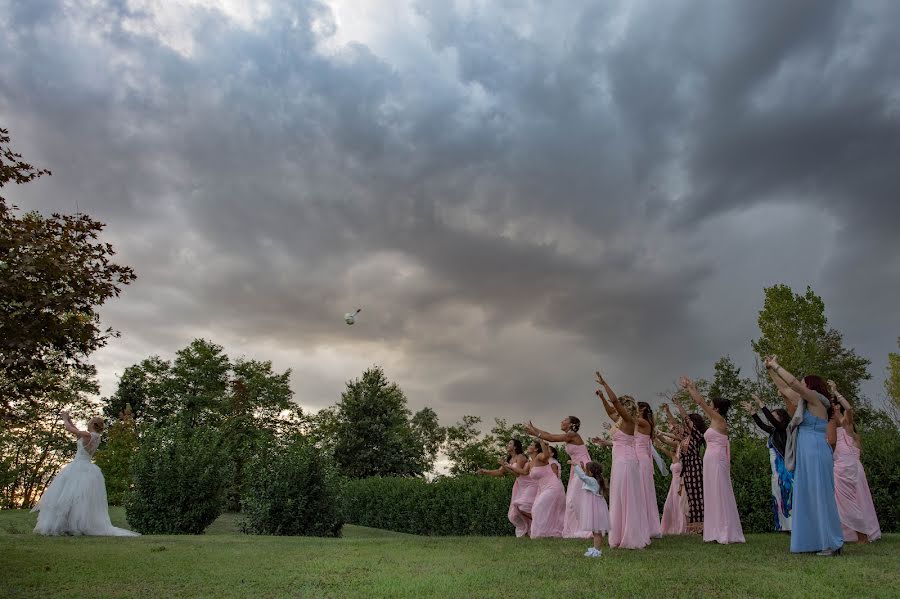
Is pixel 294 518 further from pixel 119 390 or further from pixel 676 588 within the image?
pixel 119 390

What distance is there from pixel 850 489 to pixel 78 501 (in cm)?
1596

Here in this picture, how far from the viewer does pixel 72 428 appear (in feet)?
46.0

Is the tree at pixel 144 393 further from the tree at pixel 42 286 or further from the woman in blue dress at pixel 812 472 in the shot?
the woman in blue dress at pixel 812 472

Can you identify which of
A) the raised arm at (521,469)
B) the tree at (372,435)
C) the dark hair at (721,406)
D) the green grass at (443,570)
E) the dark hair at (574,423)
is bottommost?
the green grass at (443,570)

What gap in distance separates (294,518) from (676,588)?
12.5m

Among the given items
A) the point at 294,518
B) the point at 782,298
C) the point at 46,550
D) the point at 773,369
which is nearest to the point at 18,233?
the point at 46,550

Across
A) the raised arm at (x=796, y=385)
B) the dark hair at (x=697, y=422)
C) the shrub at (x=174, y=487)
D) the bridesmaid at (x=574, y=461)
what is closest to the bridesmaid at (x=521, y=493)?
the bridesmaid at (x=574, y=461)

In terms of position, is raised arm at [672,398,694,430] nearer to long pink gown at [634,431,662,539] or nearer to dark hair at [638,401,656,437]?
long pink gown at [634,431,662,539]

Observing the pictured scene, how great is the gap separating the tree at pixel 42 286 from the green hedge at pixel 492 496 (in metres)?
12.8

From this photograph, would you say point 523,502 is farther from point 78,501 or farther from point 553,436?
point 78,501

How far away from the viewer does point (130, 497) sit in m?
17.6

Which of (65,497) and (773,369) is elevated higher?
(773,369)

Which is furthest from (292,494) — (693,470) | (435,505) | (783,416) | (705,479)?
(783,416)

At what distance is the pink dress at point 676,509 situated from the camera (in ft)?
45.7
